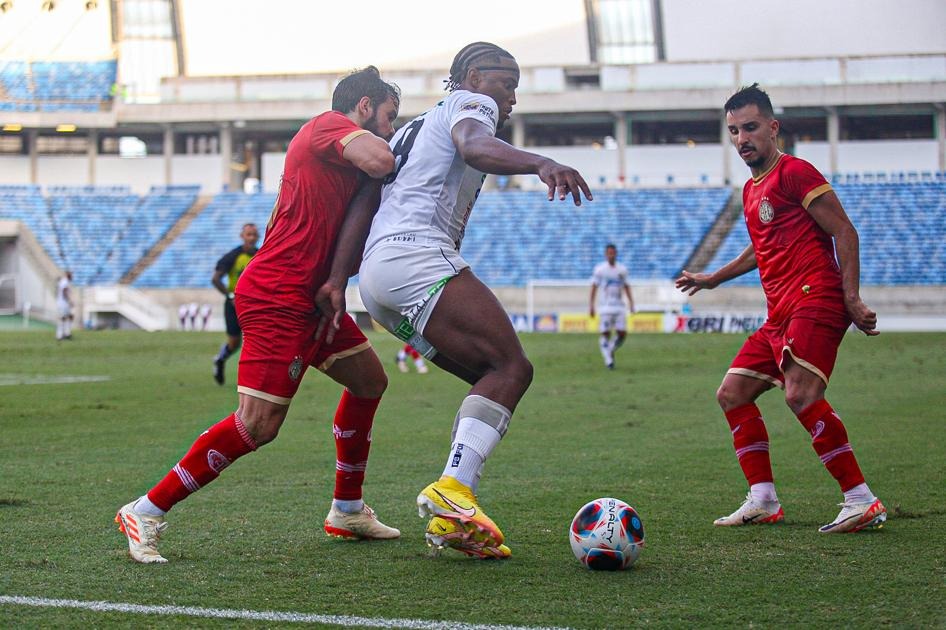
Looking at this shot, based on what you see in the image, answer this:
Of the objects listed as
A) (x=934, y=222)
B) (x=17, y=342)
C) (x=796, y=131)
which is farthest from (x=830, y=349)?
(x=796, y=131)

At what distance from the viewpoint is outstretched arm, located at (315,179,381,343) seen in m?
5.16

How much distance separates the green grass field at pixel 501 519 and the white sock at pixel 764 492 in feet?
0.53

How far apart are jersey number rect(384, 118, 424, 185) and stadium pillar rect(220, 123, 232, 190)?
169ft

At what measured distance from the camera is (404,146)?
17.2 ft

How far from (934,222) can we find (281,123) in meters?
29.5

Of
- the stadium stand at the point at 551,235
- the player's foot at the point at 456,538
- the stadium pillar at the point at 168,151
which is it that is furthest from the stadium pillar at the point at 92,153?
the player's foot at the point at 456,538

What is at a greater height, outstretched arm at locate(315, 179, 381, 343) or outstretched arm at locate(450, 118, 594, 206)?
outstretched arm at locate(450, 118, 594, 206)

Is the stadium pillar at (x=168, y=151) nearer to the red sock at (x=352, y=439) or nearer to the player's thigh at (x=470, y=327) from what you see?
the red sock at (x=352, y=439)

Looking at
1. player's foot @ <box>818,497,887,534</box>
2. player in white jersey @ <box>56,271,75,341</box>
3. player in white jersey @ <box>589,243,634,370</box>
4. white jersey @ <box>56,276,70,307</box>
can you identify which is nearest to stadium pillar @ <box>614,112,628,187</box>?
white jersey @ <box>56,276,70,307</box>

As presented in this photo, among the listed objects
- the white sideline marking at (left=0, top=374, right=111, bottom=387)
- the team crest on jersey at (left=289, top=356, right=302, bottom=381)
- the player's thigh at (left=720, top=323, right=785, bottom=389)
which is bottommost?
the white sideline marking at (left=0, top=374, right=111, bottom=387)

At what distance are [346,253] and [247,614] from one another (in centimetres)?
177

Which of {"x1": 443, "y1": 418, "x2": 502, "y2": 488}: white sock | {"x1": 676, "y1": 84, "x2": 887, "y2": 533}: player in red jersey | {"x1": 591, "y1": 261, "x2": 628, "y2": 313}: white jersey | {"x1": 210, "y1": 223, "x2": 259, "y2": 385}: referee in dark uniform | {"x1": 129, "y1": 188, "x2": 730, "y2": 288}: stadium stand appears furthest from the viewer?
{"x1": 129, "y1": 188, "x2": 730, "y2": 288}: stadium stand

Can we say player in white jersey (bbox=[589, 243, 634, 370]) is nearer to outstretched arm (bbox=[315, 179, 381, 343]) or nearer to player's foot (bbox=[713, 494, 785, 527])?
player's foot (bbox=[713, 494, 785, 527])

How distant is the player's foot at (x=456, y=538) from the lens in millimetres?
4793
